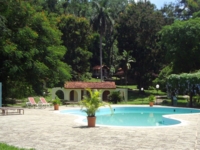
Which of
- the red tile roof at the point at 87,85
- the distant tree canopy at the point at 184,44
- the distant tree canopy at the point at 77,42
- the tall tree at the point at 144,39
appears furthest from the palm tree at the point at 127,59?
the red tile roof at the point at 87,85

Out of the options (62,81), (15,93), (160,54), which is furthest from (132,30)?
(15,93)

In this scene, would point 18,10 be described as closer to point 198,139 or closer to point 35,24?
point 35,24

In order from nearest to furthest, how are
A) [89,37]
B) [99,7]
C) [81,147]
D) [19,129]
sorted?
[81,147]
[19,129]
[99,7]
[89,37]

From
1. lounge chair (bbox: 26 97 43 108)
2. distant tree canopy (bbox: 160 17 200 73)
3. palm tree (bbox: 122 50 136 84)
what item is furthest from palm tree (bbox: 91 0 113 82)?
lounge chair (bbox: 26 97 43 108)

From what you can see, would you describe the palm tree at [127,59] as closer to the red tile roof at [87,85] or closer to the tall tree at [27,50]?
the red tile roof at [87,85]

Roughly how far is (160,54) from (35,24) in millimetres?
23462

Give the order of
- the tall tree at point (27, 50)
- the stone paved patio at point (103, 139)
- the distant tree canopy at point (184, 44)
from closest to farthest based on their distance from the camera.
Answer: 1. the stone paved patio at point (103, 139)
2. the tall tree at point (27, 50)
3. the distant tree canopy at point (184, 44)

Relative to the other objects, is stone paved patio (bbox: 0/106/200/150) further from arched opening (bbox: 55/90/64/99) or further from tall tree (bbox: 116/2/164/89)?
tall tree (bbox: 116/2/164/89)

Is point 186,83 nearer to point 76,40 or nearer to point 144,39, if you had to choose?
point 144,39

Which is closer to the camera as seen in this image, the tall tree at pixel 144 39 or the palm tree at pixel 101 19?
the palm tree at pixel 101 19

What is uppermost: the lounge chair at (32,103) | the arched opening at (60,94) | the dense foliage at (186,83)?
the dense foliage at (186,83)

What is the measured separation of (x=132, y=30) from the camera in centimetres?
4722

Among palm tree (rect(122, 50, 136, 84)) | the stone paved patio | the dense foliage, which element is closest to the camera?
the stone paved patio

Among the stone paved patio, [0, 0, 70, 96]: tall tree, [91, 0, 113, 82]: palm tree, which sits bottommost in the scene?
the stone paved patio
